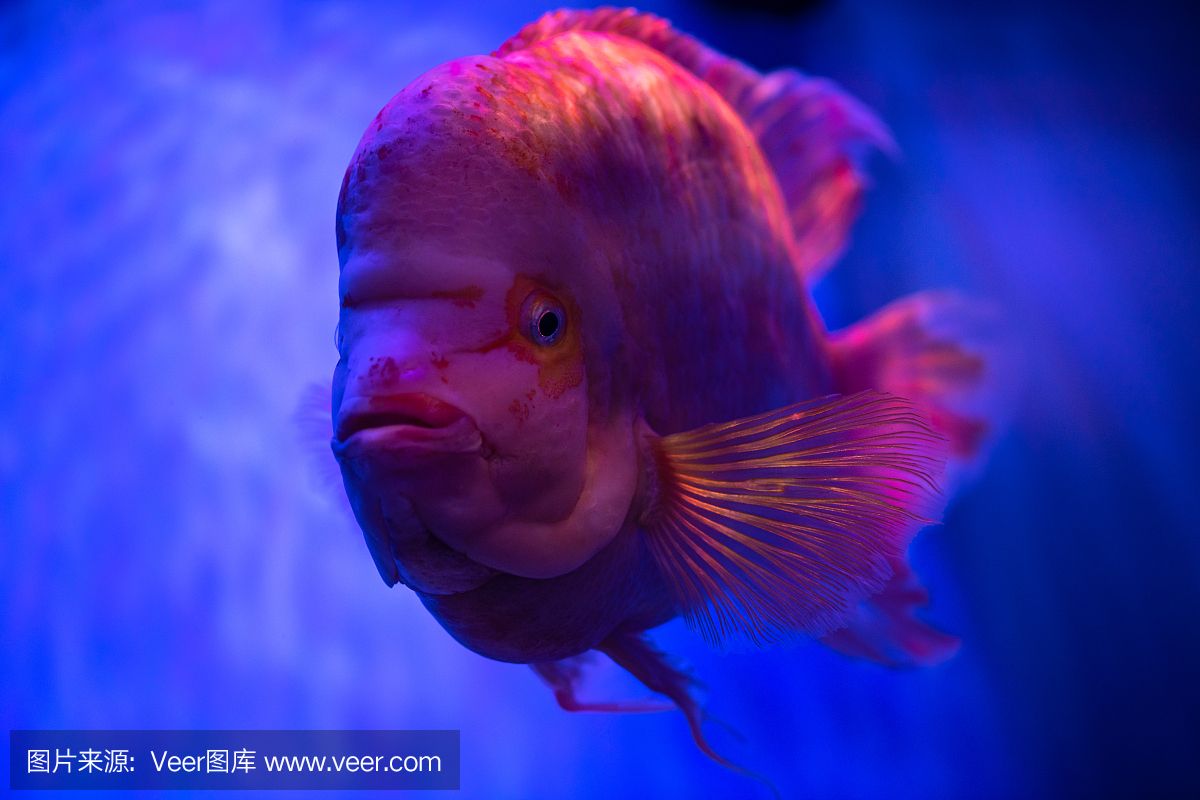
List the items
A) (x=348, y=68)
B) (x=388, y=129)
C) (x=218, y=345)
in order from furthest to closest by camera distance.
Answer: (x=348, y=68) → (x=218, y=345) → (x=388, y=129)

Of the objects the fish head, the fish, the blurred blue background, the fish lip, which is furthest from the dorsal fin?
the blurred blue background

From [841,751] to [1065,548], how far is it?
66.3 inches

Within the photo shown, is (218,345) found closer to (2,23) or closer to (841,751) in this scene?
(2,23)

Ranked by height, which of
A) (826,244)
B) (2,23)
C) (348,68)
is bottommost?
(826,244)

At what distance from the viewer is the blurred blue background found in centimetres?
229

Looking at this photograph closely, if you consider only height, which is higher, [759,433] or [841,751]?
[759,433]

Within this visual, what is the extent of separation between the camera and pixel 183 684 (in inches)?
89.2

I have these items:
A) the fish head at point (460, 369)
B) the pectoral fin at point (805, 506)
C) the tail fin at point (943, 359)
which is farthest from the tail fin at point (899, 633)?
the fish head at point (460, 369)

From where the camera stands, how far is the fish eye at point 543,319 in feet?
3.14

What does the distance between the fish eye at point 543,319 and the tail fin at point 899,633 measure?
1293 millimetres

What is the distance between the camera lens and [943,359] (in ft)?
6.73

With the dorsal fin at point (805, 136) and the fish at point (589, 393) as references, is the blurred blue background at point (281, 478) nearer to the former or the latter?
the fish at point (589, 393)

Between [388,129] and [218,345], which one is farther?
[218,345]

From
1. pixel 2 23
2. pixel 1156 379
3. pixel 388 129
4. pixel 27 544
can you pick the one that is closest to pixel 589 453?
pixel 388 129
